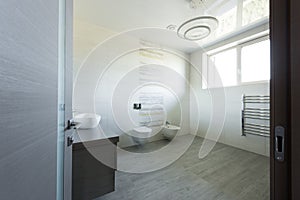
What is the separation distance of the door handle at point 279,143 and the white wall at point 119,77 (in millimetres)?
2671

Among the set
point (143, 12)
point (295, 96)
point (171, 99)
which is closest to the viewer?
point (295, 96)

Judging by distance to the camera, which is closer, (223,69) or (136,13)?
(136,13)

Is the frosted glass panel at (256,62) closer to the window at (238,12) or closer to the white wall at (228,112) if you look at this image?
the white wall at (228,112)

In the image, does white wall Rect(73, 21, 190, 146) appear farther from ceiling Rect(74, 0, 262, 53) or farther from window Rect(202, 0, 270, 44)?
window Rect(202, 0, 270, 44)

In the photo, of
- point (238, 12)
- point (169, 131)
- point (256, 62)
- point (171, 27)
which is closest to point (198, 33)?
point (171, 27)

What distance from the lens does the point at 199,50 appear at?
3.95 m

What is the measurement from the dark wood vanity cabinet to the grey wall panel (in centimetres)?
67

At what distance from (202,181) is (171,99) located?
2.35 meters

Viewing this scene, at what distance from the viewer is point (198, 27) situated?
1994 millimetres

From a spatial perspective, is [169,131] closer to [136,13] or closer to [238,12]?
[136,13]

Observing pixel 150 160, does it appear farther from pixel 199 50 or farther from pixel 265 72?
pixel 199 50

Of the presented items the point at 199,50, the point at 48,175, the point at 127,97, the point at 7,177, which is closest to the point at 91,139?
the point at 48,175

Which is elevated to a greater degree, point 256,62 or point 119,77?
point 256,62

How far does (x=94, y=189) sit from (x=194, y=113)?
3407mm
